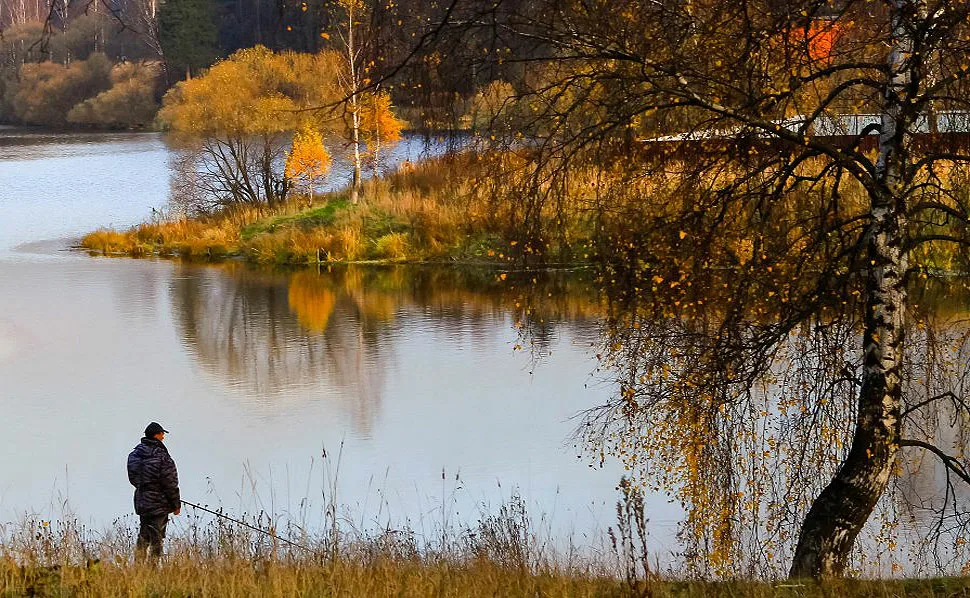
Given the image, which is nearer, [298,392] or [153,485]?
[153,485]

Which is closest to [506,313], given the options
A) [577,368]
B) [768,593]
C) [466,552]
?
[577,368]

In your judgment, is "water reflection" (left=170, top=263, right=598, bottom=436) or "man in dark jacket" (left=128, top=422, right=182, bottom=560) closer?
"man in dark jacket" (left=128, top=422, right=182, bottom=560)

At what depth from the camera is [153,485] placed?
8516mm

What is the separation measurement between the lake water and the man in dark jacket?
1049 mm

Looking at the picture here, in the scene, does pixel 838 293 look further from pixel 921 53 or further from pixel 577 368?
pixel 577 368

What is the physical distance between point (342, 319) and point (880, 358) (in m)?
14.0

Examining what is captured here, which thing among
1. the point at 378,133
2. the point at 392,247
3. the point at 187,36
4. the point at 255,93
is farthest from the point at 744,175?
the point at 187,36

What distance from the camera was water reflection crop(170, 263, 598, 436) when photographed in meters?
16.3

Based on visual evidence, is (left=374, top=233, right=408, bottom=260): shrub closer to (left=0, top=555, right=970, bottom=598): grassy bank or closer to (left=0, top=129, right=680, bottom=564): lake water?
(left=0, top=129, right=680, bottom=564): lake water

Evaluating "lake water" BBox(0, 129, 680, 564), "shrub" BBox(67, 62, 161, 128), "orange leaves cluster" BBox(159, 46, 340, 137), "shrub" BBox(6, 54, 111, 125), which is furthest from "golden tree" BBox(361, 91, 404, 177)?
"shrub" BBox(6, 54, 111, 125)

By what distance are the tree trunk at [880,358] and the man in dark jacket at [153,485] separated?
165 inches

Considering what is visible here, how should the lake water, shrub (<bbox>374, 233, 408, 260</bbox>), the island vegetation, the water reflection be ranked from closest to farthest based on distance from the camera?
the island vegetation → the lake water → the water reflection → shrub (<bbox>374, 233, 408, 260</bbox>)

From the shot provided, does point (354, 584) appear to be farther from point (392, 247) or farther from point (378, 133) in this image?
point (378, 133)

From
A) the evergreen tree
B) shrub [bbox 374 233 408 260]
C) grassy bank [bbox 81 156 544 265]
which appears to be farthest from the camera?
the evergreen tree
